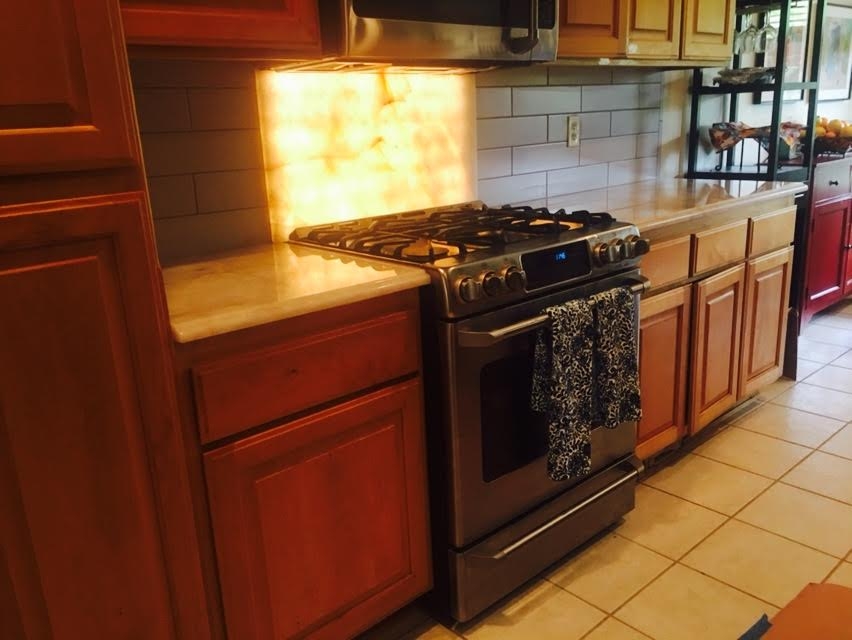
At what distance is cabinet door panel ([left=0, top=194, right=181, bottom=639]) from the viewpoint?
3.25 ft

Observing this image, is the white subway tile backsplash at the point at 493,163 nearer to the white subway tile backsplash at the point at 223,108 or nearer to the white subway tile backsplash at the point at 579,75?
the white subway tile backsplash at the point at 579,75

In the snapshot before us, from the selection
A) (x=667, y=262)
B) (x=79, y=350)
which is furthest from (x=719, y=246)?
(x=79, y=350)

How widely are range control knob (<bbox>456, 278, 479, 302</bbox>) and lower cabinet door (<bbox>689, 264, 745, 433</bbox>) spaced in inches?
44.0

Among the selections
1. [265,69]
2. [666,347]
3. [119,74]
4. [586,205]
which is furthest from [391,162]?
[119,74]

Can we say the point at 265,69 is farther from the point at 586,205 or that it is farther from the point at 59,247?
the point at 586,205

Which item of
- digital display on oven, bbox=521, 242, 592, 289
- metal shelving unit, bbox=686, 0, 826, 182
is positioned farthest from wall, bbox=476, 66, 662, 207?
digital display on oven, bbox=521, 242, 592, 289

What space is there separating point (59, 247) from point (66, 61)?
0.83 feet

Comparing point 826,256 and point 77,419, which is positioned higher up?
point 77,419

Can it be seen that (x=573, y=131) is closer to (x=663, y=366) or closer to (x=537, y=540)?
(x=663, y=366)

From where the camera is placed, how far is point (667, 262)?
7.09 ft

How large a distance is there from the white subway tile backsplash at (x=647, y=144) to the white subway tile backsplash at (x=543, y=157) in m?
0.43

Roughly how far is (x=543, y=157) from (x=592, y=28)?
52cm

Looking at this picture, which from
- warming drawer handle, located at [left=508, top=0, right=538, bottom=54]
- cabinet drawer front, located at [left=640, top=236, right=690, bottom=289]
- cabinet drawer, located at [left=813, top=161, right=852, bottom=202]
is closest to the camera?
warming drawer handle, located at [left=508, top=0, right=538, bottom=54]

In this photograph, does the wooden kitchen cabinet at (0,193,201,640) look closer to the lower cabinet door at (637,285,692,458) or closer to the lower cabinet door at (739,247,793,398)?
the lower cabinet door at (637,285,692,458)
